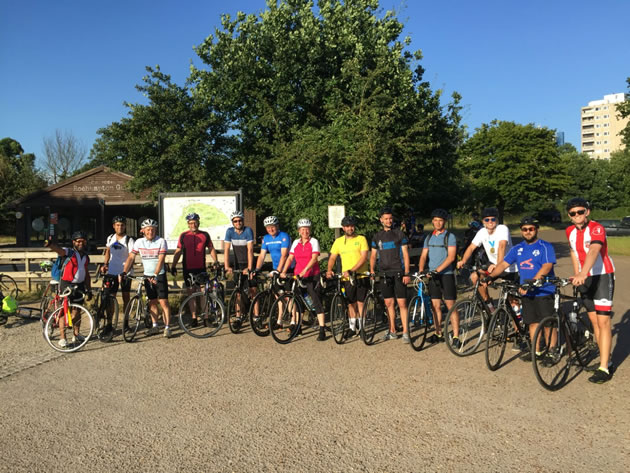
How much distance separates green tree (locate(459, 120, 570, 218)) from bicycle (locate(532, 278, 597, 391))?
41651 mm

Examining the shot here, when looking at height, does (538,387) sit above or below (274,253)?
below

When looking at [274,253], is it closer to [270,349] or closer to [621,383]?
[270,349]

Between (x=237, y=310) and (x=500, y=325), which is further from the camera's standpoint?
(x=237, y=310)

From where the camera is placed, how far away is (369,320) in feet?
27.6

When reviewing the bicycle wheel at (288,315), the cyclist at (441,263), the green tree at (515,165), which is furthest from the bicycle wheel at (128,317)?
the green tree at (515,165)

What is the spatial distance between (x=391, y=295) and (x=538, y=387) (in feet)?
7.85

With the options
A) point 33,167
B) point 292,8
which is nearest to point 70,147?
point 33,167

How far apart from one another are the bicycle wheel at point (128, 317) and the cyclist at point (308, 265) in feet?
7.24

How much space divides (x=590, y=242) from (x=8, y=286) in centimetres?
1195

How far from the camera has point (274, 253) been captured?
8039 millimetres

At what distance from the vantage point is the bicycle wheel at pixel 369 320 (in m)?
7.06

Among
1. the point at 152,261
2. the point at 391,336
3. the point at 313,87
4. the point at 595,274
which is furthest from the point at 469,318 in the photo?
the point at 313,87

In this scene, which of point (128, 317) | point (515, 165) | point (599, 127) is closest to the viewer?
point (128, 317)

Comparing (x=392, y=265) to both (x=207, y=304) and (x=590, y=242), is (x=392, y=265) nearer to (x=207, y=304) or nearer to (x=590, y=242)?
(x=590, y=242)
